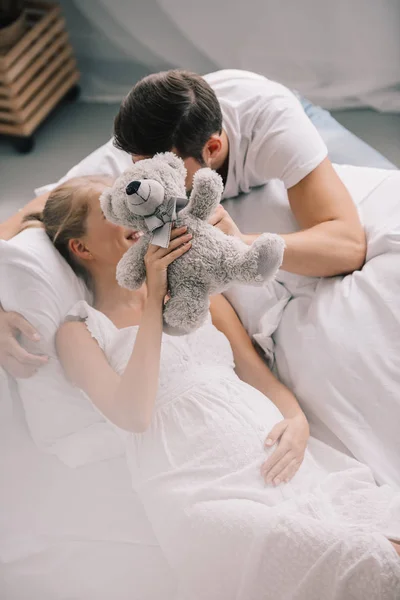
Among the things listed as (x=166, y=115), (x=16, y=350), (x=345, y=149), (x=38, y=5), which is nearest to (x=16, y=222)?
(x=16, y=350)

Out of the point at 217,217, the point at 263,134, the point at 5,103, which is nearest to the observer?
the point at 217,217

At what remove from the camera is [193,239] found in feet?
2.67

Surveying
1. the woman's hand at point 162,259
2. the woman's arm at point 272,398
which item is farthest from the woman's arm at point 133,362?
the woman's arm at point 272,398

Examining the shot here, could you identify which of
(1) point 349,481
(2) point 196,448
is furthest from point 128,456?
(1) point 349,481

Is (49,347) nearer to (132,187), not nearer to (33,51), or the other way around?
(132,187)

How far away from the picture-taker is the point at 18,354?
1078 mm

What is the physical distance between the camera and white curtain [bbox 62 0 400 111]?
186 centimetres

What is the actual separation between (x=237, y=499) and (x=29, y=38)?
1560 mm

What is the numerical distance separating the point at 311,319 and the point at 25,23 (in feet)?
4.71

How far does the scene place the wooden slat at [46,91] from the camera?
194 centimetres

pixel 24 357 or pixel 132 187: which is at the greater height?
pixel 132 187

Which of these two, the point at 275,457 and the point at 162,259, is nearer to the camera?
the point at 162,259

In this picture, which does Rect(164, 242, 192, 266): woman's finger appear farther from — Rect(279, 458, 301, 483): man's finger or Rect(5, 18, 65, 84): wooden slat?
Rect(5, 18, 65, 84): wooden slat

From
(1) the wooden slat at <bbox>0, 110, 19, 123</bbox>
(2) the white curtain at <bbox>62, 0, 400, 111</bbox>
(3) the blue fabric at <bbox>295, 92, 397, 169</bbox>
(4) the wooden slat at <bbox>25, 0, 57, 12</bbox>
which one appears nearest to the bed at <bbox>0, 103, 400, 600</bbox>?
(3) the blue fabric at <bbox>295, 92, 397, 169</bbox>
